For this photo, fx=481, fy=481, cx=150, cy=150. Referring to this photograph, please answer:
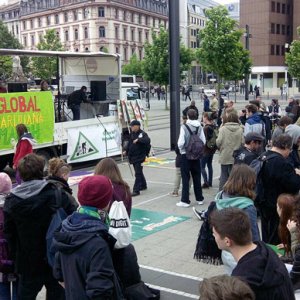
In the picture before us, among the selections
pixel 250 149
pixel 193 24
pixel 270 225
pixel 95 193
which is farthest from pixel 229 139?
pixel 193 24

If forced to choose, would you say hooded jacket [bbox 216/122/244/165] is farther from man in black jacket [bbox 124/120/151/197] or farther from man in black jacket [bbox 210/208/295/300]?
man in black jacket [bbox 210/208/295/300]

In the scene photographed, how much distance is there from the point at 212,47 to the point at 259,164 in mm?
25915

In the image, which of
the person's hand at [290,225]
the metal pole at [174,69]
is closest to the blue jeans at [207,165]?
the metal pole at [174,69]

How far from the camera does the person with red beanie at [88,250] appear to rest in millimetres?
3008

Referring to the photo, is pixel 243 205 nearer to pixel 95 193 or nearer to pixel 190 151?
pixel 95 193

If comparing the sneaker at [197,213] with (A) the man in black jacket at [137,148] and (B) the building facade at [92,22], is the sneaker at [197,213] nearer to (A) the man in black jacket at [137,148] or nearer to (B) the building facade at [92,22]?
(A) the man in black jacket at [137,148]

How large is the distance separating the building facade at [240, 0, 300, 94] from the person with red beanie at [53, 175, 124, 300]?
73.9 metres

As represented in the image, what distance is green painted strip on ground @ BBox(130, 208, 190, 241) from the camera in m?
7.88

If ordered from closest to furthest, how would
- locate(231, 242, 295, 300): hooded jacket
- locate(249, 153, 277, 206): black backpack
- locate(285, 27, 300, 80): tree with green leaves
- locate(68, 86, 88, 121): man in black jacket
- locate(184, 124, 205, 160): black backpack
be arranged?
locate(231, 242, 295, 300): hooded jacket → locate(249, 153, 277, 206): black backpack → locate(184, 124, 205, 160): black backpack → locate(68, 86, 88, 121): man in black jacket → locate(285, 27, 300, 80): tree with green leaves

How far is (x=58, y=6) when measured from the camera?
10406cm

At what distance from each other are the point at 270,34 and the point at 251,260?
76.8 metres

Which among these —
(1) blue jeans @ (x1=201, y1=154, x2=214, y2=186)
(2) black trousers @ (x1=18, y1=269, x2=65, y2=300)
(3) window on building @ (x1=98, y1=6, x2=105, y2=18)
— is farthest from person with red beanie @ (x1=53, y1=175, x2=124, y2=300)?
(3) window on building @ (x1=98, y1=6, x2=105, y2=18)

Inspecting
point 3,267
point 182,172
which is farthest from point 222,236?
point 182,172

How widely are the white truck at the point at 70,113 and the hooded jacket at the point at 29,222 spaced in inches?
309
